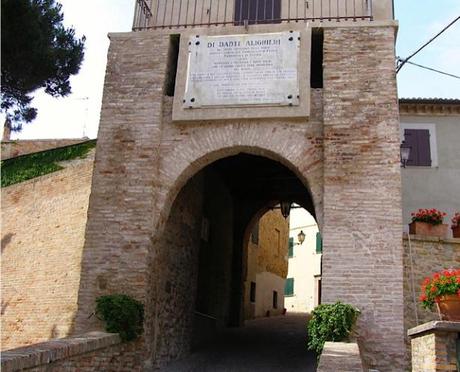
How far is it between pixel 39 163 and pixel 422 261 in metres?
10.3

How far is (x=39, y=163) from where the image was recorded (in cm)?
1598

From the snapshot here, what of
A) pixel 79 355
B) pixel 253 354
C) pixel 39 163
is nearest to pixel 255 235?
pixel 39 163

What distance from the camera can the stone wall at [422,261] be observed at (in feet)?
31.9

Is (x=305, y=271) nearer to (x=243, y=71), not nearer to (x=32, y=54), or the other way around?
(x=243, y=71)

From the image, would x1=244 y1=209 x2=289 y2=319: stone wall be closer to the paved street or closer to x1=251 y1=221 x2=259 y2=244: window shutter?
x1=251 y1=221 x2=259 y2=244: window shutter

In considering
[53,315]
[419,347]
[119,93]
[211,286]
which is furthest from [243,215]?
[419,347]

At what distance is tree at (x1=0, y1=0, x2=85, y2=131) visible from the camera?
7254mm

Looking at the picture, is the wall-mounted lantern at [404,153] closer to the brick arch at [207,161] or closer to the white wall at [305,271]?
the brick arch at [207,161]

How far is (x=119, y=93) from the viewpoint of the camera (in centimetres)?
1073

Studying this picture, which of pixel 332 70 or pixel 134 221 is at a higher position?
pixel 332 70

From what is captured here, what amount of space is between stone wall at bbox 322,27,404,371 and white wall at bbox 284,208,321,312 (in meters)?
21.7

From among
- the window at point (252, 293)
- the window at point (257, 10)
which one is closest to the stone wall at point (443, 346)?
the window at point (257, 10)

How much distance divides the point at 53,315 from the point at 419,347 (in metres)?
8.80

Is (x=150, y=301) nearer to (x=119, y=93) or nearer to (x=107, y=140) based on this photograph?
(x=107, y=140)
